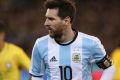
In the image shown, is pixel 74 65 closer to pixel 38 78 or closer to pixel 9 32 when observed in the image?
pixel 38 78

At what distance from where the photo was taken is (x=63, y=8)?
21.3 feet

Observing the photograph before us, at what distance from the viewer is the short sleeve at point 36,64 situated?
6.62 m

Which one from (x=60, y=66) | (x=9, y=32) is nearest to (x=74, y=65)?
(x=60, y=66)

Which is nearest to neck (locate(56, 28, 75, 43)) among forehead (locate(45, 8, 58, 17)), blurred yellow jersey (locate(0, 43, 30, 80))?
forehead (locate(45, 8, 58, 17))

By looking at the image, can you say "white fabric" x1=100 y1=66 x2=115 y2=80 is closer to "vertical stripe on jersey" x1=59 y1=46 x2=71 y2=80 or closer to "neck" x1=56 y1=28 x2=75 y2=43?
"vertical stripe on jersey" x1=59 y1=46 x2=71 y2=80

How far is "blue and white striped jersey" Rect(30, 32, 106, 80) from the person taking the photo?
655cm

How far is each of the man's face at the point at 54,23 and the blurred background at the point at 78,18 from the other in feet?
39.0

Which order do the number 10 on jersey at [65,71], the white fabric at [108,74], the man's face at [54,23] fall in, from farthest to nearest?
the white fabric at [108,74] < the number 10 on jersey at [65,71] < the man's face at [54,23]

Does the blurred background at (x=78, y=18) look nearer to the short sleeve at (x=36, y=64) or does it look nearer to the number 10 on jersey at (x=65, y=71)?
the short sleeve at (x=36, y=64)

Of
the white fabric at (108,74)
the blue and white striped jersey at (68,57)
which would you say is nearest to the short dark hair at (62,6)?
the blue and white striped jersey at (68,57)

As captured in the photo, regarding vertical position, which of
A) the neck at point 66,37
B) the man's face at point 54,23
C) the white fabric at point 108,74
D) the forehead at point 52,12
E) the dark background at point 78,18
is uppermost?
the dark background at point 78,18

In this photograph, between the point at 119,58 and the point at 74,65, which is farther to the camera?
the point at 119,58

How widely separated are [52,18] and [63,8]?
15 cm

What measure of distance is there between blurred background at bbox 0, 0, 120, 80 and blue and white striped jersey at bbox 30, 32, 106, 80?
11.8 m
